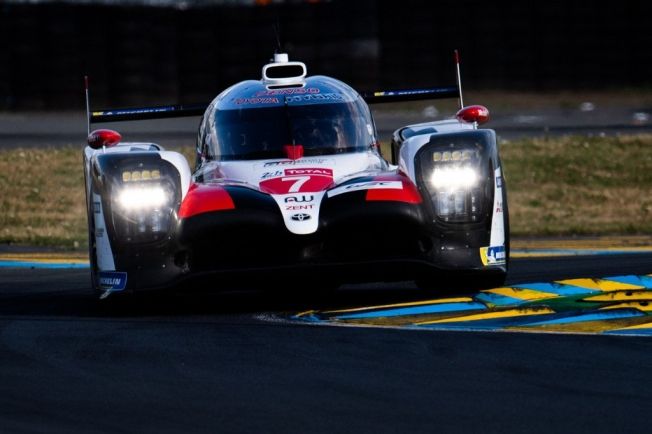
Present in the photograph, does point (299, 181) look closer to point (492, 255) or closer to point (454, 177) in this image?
point (454, 177)

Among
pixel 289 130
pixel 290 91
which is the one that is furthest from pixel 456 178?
pixel 290 91

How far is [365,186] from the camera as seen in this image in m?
8.66

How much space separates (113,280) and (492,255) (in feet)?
7.44

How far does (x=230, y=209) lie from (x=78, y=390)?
2592mm

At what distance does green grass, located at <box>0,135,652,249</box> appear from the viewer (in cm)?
1644

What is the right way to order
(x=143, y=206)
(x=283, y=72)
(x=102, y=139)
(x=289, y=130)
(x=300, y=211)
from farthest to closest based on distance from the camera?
(x=283, y=72)
(x=289, y=130)
(x=102, y=139)
(x=143, y=206)
(x=300, y=211)

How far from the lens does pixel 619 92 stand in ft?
89.2

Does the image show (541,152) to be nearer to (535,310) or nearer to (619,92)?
(619,92)

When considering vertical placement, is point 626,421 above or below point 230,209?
below

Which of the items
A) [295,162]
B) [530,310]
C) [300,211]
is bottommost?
[530,310]

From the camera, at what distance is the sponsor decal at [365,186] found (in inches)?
339

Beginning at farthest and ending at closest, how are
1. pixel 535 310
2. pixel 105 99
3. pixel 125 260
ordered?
pixel 105 99
pixel 125 260
pixel 535 310

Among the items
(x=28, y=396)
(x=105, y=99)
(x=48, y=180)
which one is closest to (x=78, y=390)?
(x=28, y=396)

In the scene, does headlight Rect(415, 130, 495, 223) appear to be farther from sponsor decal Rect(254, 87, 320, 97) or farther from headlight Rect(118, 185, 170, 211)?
headlight Rect(118, 185, 170, 211)
